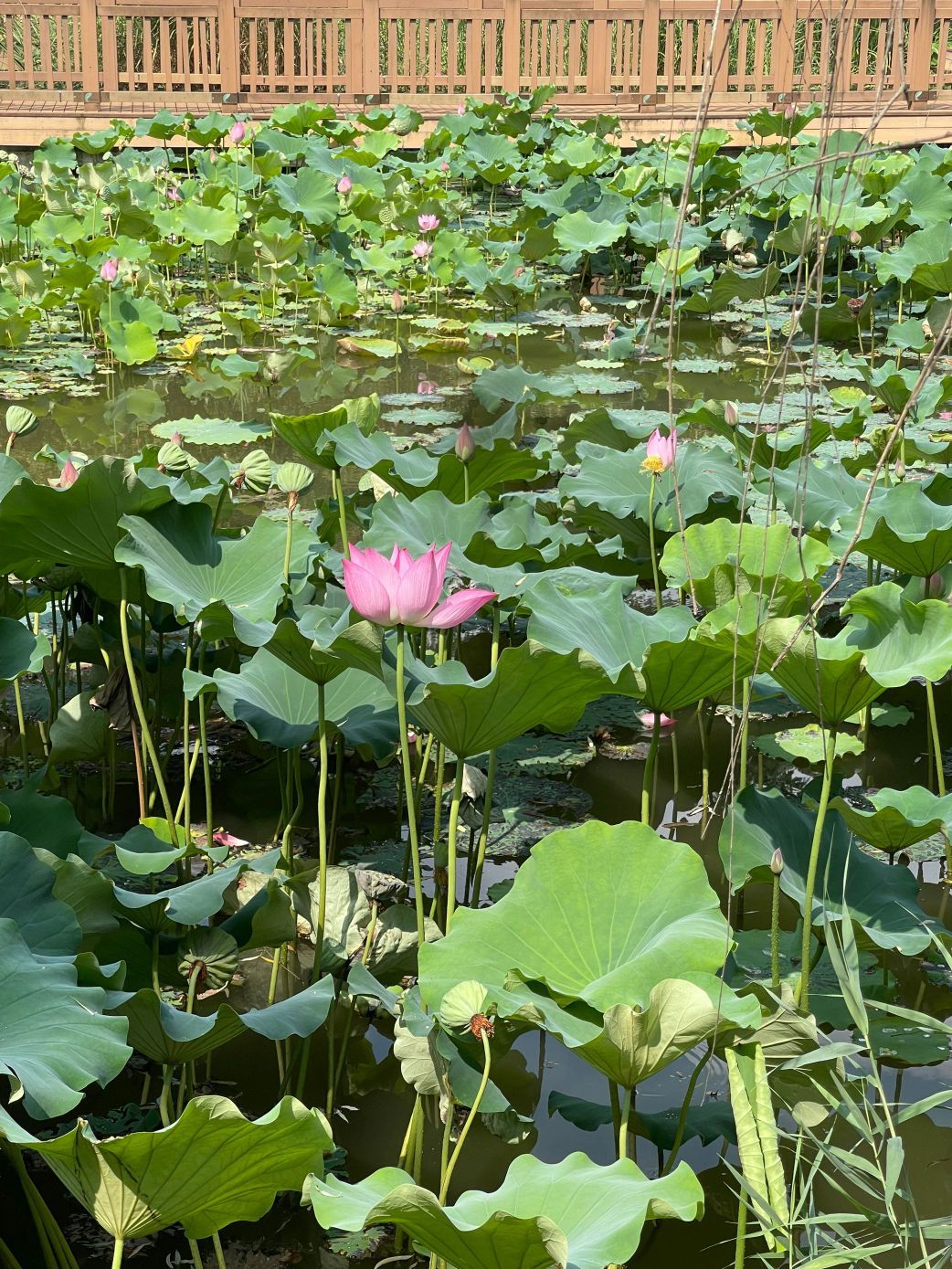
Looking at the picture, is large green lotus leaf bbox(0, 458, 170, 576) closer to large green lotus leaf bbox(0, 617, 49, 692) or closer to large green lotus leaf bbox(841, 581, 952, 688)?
large green lotus leaf bbox(0, 617, 49, 692)

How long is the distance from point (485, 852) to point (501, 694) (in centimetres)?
74

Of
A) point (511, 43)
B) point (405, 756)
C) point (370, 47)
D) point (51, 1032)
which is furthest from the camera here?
point (511, 43)

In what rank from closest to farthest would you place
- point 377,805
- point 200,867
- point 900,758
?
point 200,867, point 377,805, point 900,758

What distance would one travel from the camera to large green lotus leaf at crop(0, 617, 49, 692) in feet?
6.75

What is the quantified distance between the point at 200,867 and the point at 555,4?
11985 millimetres

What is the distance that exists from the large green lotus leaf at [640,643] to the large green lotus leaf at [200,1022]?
21.4 inches

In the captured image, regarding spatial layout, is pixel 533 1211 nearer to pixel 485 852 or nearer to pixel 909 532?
pixel 485 852

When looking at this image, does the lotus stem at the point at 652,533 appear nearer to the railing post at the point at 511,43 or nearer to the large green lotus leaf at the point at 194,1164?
the large green lotus leaf at the point at 194,1164

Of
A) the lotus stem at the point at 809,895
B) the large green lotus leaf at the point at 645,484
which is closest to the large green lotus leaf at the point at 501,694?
the lotus stem at the point at 809,895

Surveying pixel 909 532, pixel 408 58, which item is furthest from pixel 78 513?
pixel 408 58

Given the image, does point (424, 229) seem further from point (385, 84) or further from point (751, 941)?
point (385, 84)

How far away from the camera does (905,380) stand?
3520mm

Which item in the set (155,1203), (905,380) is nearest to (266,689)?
(155,1203)

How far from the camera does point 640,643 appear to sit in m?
2.00
